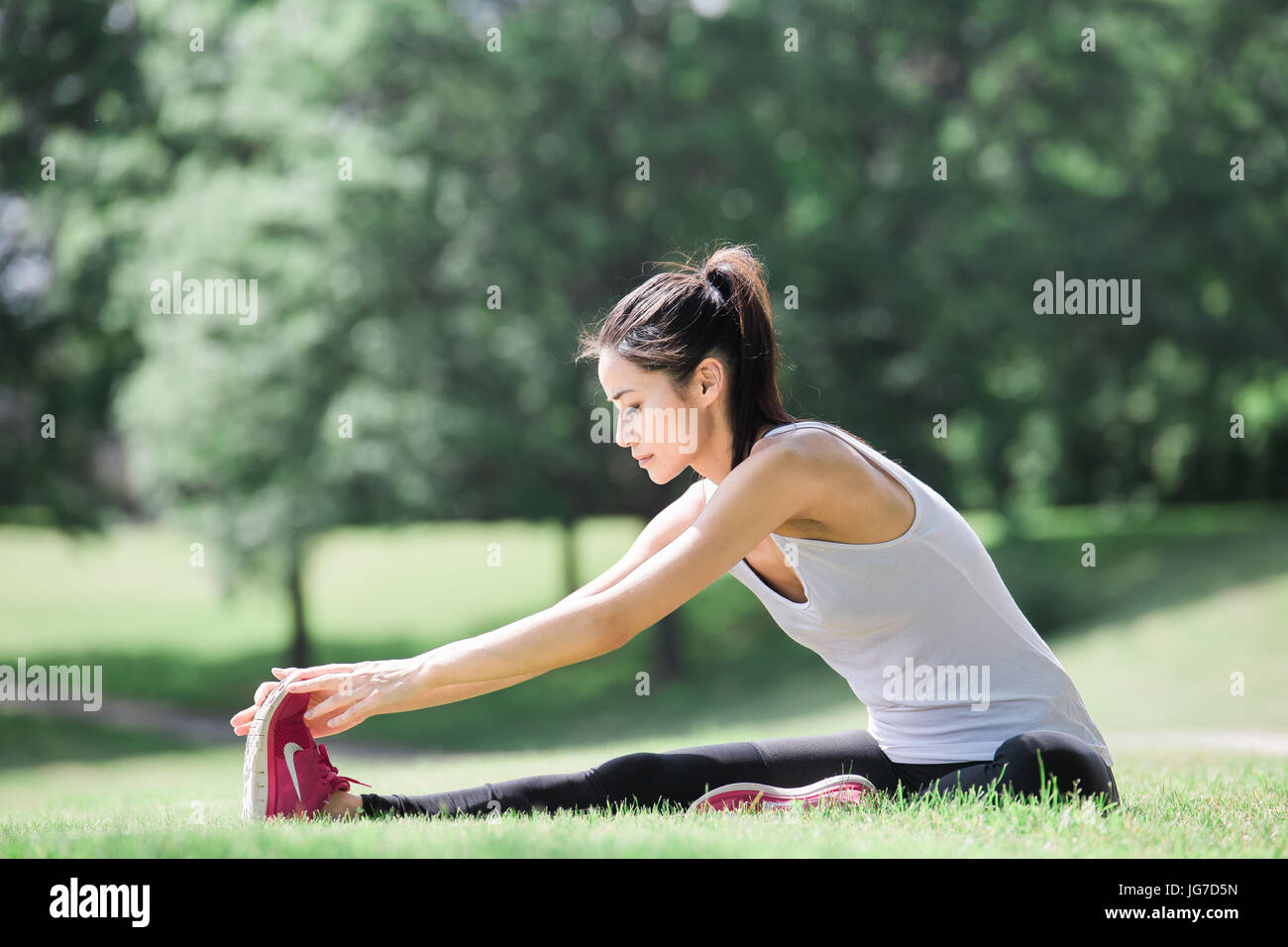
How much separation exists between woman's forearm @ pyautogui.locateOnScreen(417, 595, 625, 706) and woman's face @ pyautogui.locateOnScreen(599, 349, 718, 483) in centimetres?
55

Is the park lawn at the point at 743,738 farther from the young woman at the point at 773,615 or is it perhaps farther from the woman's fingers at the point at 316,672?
the woman's fingers at the point at 316,672

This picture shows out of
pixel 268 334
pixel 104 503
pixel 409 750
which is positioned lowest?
pixel 409 750

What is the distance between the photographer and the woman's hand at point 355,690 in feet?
10.6

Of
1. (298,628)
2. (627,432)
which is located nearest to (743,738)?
(627,432)

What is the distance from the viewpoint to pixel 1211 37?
1897 centimetres

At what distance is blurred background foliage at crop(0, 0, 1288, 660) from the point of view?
15148mm

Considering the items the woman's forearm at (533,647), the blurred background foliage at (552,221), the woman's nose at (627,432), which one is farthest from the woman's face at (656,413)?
the blurred background foliage at (552,221)

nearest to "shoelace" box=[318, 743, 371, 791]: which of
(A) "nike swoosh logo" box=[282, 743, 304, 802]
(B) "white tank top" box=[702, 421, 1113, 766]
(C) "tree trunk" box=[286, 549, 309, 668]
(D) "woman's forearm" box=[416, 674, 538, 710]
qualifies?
(A) "nike swoosh logo" box=[282, 743, 304, 802]

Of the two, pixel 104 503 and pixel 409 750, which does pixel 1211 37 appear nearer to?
pixel 409 750

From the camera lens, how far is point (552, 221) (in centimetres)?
1520

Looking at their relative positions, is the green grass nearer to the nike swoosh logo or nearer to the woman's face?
the nike swoosh logo
